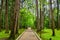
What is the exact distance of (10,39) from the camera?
2127 centimetres

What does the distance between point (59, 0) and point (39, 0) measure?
1321 centimetres

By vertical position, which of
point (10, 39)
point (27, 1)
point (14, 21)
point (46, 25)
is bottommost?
point (46, 25)

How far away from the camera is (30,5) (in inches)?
1743

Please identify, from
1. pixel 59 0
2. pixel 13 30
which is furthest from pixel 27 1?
pixel 13 30

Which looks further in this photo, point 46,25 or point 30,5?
point 46,25

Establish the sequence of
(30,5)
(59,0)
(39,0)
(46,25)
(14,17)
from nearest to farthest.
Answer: (14,17)
(39,0)
(30,5)
(59,0)
(46,25)

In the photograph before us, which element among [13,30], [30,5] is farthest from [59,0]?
[13,30]

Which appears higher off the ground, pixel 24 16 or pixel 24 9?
pixel 24 9

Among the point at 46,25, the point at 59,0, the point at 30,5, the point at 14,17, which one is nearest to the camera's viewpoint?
the point at 14,17

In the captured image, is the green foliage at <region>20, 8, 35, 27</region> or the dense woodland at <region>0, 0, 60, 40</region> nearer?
the dense woodland at <region>0, 0, 60, 40</region>

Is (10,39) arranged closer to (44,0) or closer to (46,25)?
(44,0)

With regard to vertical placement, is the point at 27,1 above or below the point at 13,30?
above

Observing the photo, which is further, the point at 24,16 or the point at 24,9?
the point at 24,16

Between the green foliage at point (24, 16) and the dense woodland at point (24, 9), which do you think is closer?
the dense woodland at point (24, 9)
